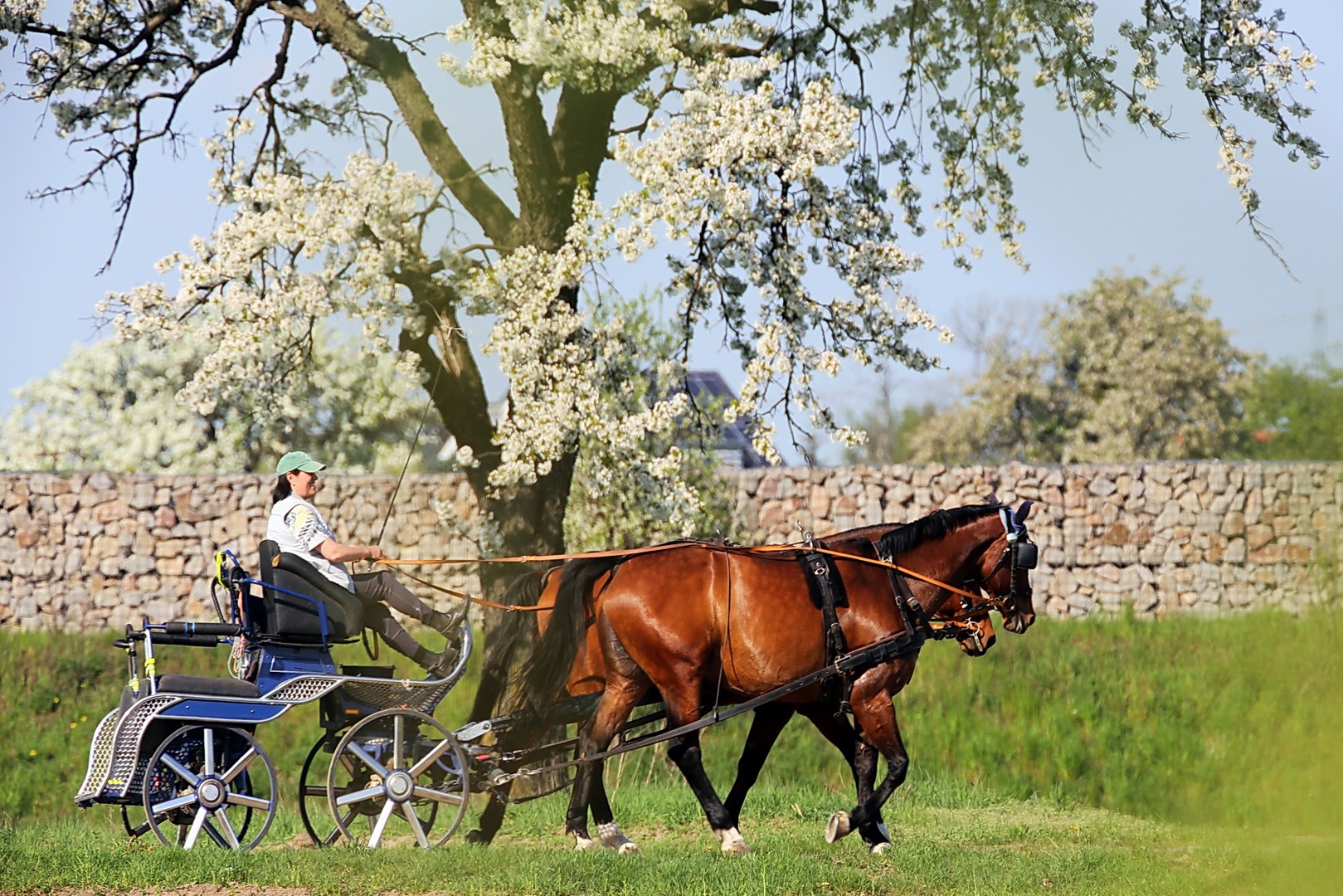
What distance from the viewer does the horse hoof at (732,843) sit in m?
7.63

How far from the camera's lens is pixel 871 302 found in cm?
1148

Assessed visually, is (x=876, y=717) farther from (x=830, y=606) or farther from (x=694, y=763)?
(x=694, y=763)

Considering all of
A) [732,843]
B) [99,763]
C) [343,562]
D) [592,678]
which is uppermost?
[343,562]

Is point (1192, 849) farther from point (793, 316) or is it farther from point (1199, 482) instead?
point (1199, 482)

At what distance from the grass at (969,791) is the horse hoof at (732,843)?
0.17m

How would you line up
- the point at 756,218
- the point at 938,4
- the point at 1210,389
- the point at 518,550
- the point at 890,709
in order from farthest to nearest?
1. the point at 1210,389
2. the point at 938,4
3. the point at 518,550
4. the point at 756,218
5. the point at 890,709

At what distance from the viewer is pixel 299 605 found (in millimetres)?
7488

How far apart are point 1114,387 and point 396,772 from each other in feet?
107

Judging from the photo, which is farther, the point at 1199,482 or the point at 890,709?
the point at 1199,482

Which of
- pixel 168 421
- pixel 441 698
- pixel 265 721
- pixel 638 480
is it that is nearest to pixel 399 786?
pixel 441 698

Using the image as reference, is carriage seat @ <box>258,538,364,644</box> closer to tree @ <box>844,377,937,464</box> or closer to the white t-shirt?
the white t-shirt

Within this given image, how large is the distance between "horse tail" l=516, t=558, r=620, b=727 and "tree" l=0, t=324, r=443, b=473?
1921 centimetres

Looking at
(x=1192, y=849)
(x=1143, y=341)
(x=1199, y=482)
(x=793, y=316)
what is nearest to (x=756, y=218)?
(x=793, y=316)

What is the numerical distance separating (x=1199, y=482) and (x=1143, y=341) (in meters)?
19.2
